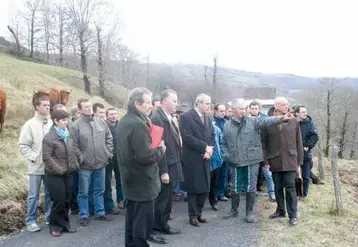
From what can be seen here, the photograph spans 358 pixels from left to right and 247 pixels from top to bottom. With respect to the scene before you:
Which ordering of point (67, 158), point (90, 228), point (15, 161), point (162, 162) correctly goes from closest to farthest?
point (162, 162)
point (67, 158)
point (90, 228)
point (15, 161)

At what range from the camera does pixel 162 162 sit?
4.97 metres

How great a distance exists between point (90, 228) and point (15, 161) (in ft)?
13.0

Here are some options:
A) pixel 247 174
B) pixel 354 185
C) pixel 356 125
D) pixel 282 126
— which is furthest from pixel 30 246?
pixel 356 125

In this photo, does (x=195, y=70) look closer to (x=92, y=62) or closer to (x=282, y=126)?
(x=92, y=62)

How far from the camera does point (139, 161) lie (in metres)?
4.15

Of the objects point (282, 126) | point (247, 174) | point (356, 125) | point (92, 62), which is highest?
point (92, 62)

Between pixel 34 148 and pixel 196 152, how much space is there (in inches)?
97.6

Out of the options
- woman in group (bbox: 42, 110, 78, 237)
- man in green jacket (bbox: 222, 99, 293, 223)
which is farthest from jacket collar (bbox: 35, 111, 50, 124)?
man in green jacket (bbox: 222, 99, 293, 223)

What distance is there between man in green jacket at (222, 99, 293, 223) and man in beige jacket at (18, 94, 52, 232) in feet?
9.77

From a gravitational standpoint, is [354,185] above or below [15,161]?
below

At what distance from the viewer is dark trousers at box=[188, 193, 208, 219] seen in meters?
6.05

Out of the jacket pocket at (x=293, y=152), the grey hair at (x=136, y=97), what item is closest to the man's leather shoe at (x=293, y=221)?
the jacket pocket at (x=293, y=152)

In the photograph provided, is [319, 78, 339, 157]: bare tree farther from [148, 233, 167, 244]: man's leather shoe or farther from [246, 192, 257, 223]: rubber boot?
[148, 233, 167, 244]: man's leather shoe

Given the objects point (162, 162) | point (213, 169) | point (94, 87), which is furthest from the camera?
point (94, 87)
